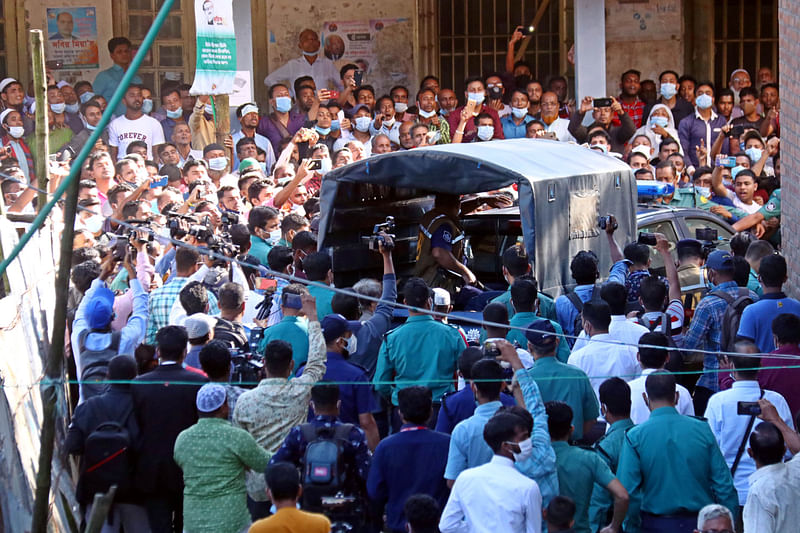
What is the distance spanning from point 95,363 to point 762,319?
3.84 meters

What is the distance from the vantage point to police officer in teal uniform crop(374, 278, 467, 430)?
22.0 ft

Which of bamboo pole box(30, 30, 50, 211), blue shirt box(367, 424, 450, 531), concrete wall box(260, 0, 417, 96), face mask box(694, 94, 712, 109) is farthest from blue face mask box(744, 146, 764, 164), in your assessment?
bamboo pole box(30, 30, 50, 211)

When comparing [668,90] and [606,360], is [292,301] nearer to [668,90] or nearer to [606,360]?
[606,360]

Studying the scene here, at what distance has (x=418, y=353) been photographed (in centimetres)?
671

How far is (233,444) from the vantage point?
223 inches

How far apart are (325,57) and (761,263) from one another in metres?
10.7

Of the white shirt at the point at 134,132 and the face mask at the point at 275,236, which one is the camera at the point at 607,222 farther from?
the white shirt at the point at 134,132

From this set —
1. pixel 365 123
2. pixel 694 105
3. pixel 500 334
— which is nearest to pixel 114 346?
pixel 500 334

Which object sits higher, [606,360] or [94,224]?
[94,224]

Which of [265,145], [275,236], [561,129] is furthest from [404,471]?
[561,129]

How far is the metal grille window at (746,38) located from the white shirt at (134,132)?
8.41m

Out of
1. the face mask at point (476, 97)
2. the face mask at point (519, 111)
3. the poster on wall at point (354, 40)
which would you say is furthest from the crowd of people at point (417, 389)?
the poster on wall at point (354, 40)

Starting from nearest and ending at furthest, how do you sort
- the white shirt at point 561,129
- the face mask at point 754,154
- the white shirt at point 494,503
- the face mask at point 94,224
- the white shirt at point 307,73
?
the white shirt at point 494,503 < the face mask at point 94,224 < the face mask at point 754,154 < the white shirt at point 561,129 < the white shirt at point 307,73

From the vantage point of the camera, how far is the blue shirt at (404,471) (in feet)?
18.2
